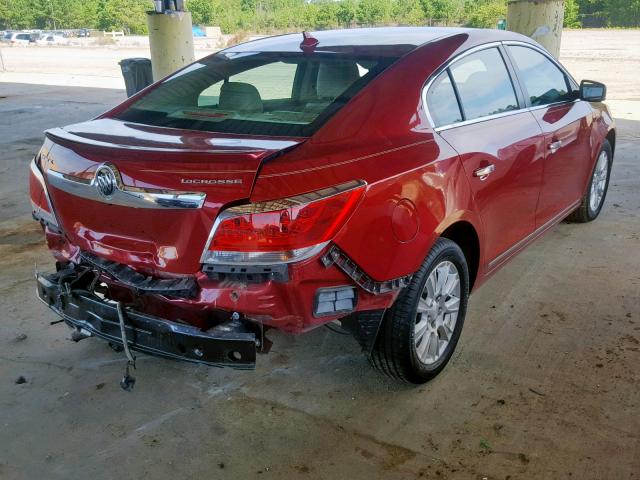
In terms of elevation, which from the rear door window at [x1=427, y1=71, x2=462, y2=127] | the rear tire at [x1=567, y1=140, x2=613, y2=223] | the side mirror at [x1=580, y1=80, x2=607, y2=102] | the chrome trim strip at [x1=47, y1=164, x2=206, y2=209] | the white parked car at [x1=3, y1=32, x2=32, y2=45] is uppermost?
the white parked car at [x1=3, y1=32, x2=32, y2=45]

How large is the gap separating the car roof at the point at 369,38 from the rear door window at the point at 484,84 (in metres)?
0.12

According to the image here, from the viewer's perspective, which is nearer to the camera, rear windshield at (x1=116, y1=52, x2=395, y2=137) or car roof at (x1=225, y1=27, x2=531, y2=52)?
Answer: rear windshield at (x1=116, y1=52, x2=395, y2=137)

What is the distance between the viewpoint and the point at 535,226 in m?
3.97

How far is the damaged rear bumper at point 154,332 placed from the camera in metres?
2.47

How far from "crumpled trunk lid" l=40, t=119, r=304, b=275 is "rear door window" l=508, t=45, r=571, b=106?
1.93 metres

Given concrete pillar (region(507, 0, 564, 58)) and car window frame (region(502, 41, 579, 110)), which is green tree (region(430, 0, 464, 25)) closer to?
concrete pillar (region(507, 0, 564, 58))

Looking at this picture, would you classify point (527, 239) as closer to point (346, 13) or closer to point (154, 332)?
point (154, 332)

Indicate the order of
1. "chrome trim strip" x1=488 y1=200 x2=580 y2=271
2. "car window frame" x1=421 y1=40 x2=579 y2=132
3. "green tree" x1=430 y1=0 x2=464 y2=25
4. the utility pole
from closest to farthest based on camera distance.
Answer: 1. "car window frame" x1=421 y1=40 x2=579 y2=132
2. "chrome trim strip" x1=488 y1=200 x2=580 y2=271
3. the utility pole
4. "green tree" x1=430 y1=0 x2=464 y2=25

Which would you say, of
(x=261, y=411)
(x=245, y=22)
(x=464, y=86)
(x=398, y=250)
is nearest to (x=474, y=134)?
(x=464, y=86)

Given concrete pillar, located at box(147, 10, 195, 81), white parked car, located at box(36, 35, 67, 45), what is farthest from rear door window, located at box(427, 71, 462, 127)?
white parked car, located at box(36, 35, 67, 45)

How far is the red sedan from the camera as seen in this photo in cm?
236

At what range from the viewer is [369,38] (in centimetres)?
345

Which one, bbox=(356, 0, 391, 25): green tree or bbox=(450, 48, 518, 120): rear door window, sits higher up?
bbox=(356, 0, 391, 25): green tree

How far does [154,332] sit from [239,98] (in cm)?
133
